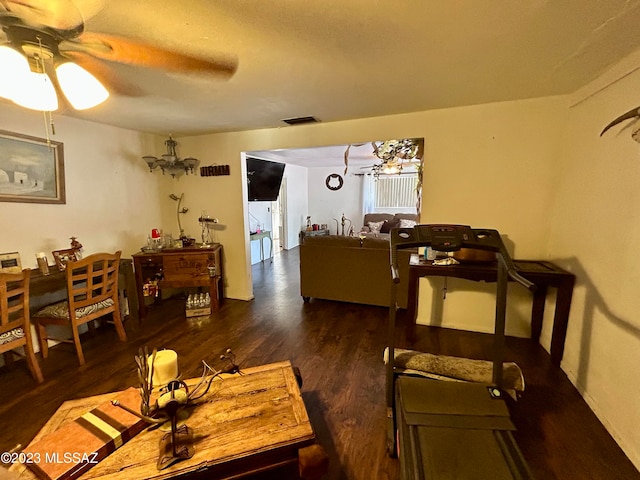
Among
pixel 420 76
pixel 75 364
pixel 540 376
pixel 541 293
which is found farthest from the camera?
pixel 541 293

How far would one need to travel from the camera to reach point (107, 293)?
8.52 ft

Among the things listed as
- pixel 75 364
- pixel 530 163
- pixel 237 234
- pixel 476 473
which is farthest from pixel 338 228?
pixel 476 473

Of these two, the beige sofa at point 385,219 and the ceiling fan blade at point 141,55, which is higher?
the ceiling fan blade at point 141,55

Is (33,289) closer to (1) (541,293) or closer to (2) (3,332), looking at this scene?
(2) (3,332)

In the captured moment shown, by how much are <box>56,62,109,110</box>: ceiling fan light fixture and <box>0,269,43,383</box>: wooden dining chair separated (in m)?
1.39

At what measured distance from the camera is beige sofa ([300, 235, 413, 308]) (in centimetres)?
321

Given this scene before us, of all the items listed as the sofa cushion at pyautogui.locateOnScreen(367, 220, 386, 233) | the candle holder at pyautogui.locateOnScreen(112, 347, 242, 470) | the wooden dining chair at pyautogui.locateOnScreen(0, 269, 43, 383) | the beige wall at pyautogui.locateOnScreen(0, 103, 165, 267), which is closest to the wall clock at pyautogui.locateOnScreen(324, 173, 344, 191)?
the sofa cushion at pyautogui.locateOnScreen(367, 220, 386, 233)

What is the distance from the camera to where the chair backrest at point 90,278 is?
227 cm

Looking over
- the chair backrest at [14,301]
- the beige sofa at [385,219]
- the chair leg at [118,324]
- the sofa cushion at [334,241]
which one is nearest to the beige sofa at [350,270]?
the sofa cushion at [334,241]

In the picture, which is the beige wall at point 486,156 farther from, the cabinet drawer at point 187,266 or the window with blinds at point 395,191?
the window with blinds at point 395,191

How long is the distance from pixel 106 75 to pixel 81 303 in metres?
1.78

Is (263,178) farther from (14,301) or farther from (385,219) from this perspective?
(14,301)

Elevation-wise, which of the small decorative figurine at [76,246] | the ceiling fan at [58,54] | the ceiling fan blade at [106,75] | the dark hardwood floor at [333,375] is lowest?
the dark hardwood floor at [333,375]

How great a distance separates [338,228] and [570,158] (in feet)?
19.1
